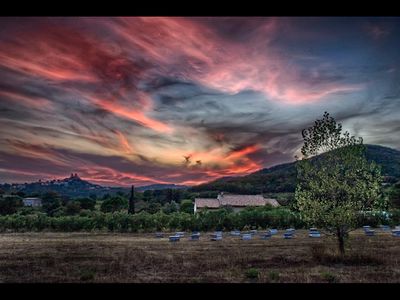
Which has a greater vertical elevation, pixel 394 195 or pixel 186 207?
pixel 394 195

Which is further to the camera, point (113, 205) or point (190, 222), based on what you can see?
point (113, 205)

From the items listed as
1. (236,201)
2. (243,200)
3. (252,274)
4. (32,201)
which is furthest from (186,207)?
(252,274)

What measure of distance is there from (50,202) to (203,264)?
Answer: 1559 inches

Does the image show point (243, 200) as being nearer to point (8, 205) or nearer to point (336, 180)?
point (8, 205)

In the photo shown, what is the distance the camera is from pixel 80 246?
62.3 ft

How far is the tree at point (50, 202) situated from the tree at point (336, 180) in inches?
1314

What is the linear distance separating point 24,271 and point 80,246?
7633mm

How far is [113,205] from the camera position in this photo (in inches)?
1660

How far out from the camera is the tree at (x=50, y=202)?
42.2m

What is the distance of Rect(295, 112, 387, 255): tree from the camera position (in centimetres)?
1245

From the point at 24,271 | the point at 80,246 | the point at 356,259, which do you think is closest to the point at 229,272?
the point at 356,259

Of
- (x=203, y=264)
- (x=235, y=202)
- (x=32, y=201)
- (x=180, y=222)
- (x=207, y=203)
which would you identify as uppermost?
(x=32, y=201)

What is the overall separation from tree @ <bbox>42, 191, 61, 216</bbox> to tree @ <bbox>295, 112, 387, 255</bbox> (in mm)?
33376
